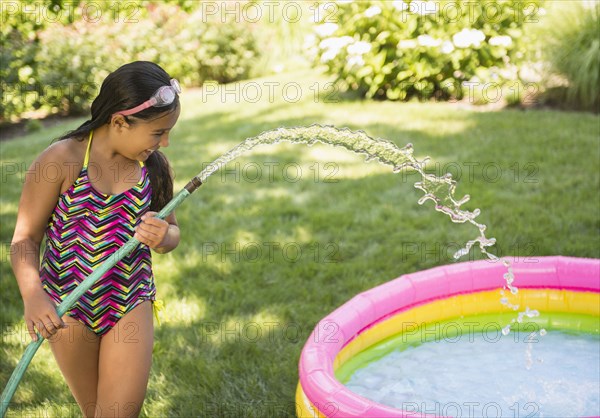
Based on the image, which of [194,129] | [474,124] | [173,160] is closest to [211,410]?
[173,160]

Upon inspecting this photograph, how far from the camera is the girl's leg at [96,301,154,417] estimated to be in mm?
2227

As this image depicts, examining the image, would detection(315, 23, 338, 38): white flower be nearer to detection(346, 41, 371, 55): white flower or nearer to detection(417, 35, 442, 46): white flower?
detection(346, 41, 371, 55): white flower

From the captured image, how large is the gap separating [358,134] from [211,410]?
1.18 meters

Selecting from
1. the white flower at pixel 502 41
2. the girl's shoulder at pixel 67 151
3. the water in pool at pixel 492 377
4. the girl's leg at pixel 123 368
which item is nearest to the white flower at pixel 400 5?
the white flower at pixel 502 41

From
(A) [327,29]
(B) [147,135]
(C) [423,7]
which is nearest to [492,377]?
(B) [147,135]

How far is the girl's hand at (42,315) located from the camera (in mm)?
1992

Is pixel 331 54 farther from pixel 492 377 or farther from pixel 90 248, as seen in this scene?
pixel 90 248

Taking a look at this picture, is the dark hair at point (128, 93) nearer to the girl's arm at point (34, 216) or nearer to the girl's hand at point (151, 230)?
the girl's arm at point (34, 216)

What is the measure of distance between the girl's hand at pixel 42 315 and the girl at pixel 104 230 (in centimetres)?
7

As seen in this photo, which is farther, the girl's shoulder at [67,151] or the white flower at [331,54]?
the white flower at [331,54]

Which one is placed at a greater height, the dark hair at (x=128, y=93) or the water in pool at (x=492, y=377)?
the dark hair at (x=128, y=93)

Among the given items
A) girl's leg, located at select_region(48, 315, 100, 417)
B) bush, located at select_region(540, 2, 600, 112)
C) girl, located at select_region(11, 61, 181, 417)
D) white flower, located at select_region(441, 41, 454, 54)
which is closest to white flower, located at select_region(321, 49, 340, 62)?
white flower, located at select_region(441, 41, 454, 54)

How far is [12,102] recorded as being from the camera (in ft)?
27.8

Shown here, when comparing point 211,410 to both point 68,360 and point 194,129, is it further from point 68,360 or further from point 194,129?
point 194,129
